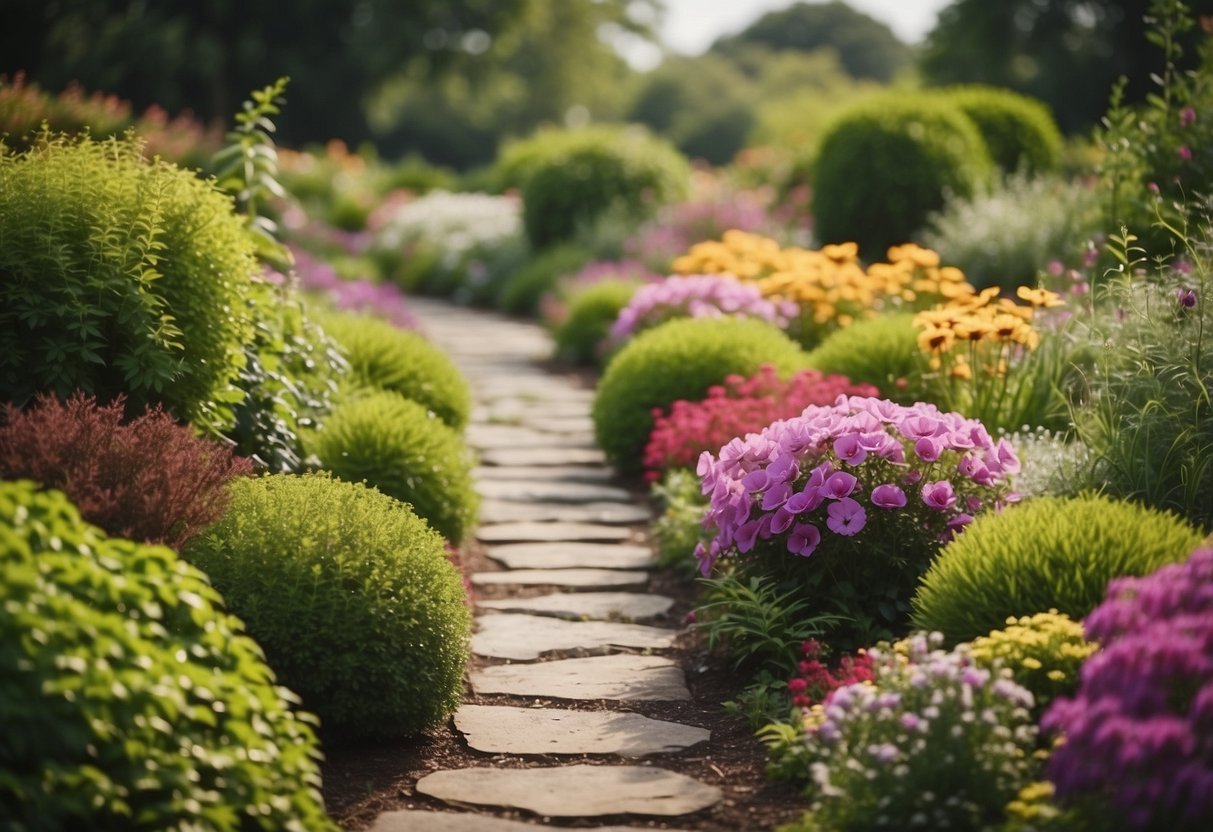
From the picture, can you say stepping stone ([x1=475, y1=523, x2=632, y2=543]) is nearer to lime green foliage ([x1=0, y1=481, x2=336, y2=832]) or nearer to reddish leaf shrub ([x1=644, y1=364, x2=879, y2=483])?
reddish leaf shrub ([x1=644, y1=364, x2=879, y2=483])

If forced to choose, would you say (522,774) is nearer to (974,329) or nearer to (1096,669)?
(1096,669)

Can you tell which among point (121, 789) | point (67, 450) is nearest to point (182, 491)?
point (67, 450)

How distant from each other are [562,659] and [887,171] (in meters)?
6.63

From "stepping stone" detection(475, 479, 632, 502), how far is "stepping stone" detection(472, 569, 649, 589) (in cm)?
100

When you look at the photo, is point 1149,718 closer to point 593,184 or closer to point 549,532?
point 549,532

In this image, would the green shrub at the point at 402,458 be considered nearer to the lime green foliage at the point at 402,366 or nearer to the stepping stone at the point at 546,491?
the lime green foliage at the point at 402,366

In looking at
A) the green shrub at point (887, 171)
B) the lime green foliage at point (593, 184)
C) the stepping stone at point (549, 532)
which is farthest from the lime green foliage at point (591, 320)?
the lime green foliage at point (593, 184)

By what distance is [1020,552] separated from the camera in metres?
3.32

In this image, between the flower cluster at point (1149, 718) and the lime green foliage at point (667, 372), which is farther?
the lime green foliage at point (667, 372)

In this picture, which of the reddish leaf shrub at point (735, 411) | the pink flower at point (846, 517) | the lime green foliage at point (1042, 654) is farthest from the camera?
the reddish leaf shrub at point (735, 411)

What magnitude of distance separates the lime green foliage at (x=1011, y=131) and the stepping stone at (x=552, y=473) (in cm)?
673

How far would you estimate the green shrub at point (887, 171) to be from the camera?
31.9ft

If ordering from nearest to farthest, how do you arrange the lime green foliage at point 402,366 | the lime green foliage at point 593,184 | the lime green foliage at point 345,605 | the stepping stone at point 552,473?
the lime green foliage at point 345,605
the lime green foliage at point 402,366
the stepping stone at point 552,473
the lime green foliage at point 593,184

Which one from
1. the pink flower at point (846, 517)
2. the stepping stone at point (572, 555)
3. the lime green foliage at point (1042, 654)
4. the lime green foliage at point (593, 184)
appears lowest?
the stepping stone at point (572, 555)
